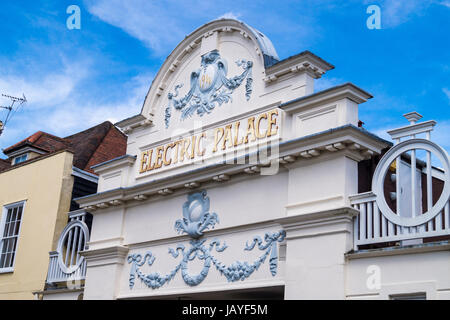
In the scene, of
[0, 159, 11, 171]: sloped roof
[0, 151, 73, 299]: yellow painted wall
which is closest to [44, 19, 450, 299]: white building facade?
[0, 151, 73, 299]: yellow painted wall

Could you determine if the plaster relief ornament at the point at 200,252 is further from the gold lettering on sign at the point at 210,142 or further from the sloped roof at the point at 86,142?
the sloped roof at the point at 86,142

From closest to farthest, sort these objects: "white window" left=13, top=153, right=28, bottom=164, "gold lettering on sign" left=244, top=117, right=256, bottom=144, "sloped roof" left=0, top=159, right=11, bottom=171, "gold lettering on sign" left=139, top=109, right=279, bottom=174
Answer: "gold lettering on sign" left=139, top=109, right=279, bottom=174 → "gold lettering on sign" left=244, top=117, right=256, bottom=144 → "white window" left=13, top=153, right=28, bottom=164 → "sloped roof" left=0, top=159, right=11, bottom=171

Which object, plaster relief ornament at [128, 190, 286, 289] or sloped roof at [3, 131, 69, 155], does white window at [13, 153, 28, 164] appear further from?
plaster relief ornament at [128, 190, 286, 289]

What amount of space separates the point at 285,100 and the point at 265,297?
415 cm

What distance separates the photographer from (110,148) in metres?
22.9

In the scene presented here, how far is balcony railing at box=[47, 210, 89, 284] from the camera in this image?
1670 cm

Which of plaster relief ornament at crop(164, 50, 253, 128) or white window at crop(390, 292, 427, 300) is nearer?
white window at crop(390, 292, 427, 300)

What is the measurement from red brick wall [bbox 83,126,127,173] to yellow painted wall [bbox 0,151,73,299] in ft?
5.57

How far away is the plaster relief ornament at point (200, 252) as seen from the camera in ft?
39.4

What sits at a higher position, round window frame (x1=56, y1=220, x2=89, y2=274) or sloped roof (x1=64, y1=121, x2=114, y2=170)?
sloped roof (x1=64, y1=121, x2=114, y2=170)

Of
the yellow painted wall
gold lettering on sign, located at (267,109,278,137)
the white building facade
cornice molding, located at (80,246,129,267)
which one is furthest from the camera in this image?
the yellow painted wall

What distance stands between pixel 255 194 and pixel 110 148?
11.5 m

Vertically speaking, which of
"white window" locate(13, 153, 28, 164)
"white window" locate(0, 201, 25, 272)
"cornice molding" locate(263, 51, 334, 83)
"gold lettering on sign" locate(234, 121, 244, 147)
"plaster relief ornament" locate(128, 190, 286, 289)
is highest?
"white window" locate(13, 153, 28, 164)
